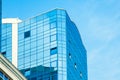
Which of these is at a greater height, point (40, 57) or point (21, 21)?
point (21, 21)

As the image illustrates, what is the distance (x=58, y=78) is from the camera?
117500 millimetres

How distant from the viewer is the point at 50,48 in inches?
4798

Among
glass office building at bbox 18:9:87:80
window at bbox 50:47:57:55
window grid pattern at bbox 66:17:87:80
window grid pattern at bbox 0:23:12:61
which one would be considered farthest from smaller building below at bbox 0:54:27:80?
window grid pattern at bbox 0:23:12:61

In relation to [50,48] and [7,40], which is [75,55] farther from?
[7,40]

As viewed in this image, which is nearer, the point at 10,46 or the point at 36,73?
the point at 36,73

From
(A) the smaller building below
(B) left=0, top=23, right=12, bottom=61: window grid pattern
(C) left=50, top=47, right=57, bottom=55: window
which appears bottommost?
(A) the smaller building below

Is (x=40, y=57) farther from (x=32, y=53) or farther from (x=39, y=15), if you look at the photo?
(x=39, y=15)

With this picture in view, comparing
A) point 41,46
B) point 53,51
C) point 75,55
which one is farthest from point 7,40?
point 75,55

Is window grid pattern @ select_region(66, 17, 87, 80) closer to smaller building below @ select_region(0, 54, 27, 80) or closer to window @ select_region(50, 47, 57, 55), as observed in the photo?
window @ select_region(50, 47, 57, 55)

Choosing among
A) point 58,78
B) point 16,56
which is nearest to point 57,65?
point 58,78

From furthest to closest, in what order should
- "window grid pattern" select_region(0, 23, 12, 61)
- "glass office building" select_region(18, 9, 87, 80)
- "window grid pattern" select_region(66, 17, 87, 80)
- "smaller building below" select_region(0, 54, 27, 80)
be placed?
"window grid pattern" select_region(0, 23, 12, 61) → "window grid pattern" select_region(66, 17, 87, 80) → "glass office building" select_region(18, 9, 87, 80) → "smaller building below" select_region(0, 54, 27, 80)

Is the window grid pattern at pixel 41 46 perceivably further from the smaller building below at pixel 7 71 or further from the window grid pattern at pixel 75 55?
the smaller building below at pixel 7 71

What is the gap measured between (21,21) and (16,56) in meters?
10.0

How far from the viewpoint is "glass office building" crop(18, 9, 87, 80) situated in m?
120
